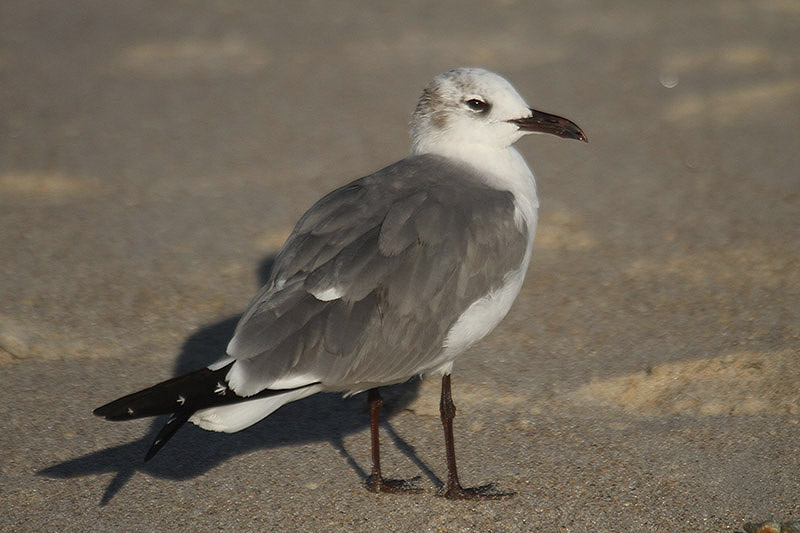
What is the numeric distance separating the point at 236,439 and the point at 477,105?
4.31 ft

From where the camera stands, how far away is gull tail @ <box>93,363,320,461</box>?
2410 millimetres

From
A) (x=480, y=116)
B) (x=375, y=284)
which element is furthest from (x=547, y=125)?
(x=375, y=284)

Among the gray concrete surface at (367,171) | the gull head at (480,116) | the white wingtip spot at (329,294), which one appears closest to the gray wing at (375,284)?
the white wingtip spot at (329,294)

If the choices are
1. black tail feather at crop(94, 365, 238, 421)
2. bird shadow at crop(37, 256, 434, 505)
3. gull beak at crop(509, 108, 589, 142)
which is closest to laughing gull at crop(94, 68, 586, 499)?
black tail feather at crop(94, 365, 238, 421)

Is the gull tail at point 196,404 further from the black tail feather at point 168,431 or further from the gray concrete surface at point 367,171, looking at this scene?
the gray concrete surface at point 367,171

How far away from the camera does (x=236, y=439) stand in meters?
3.16

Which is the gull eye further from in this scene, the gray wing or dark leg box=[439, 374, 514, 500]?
dark leg box=[439, 374, 514, 500]

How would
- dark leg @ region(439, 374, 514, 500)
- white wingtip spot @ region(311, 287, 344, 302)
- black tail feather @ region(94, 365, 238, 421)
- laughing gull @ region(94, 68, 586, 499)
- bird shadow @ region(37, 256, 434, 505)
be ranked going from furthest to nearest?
bird shadow @ region(37, 256, 434, 505)
dark leg @ region(439, 374, 514, 500)
white wingtip spot @ region(311, 287, 344, 302)
laughing gull @ region(94, 68, 586, 499)
black tail feather @ region(94, 365, 238, 421)

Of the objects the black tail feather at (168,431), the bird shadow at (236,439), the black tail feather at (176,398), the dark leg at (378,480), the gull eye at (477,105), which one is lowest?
the bird shadow at (236,439)

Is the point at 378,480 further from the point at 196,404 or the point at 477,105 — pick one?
the point at 477,105

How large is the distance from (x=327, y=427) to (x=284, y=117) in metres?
2.84

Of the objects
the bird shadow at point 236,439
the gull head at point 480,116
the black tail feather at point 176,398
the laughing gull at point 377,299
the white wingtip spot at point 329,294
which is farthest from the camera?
the gull head at point 480,116

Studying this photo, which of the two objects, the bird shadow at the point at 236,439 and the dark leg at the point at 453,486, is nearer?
the dark leg at the point at 453,486

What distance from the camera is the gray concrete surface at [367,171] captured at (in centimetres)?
287
